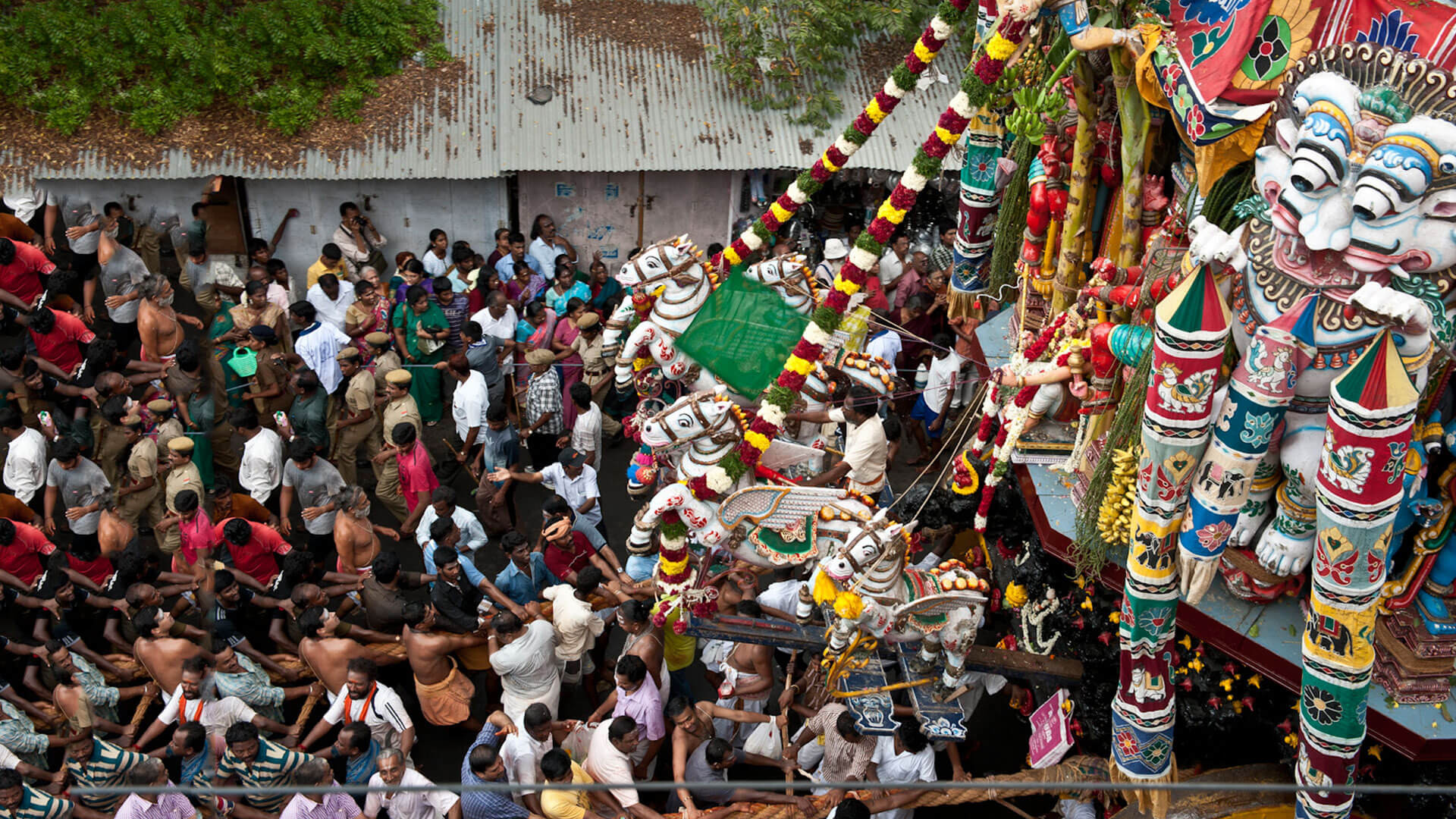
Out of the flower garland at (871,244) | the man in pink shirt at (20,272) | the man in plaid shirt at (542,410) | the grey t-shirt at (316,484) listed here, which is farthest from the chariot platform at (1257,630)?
the man in pink shirt at (20,272)

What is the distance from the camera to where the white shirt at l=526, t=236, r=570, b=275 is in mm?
14852

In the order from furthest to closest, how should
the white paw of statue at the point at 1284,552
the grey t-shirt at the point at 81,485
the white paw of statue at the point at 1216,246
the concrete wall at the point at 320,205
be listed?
the concrete wall at the point at 320,205 → the grey t-shirt at the point at 81,485 → the white paw of statue at the point at 1284,552 → the white paw of statue at the point at 1216,246

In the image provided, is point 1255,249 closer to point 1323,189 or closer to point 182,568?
point 1323,189

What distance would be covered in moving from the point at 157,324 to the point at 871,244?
23.6ft

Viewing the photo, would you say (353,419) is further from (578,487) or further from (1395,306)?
(1395,306)

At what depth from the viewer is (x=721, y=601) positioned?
980cm

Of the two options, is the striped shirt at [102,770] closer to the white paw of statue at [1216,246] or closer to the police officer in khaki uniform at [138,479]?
the police officer in khaki uniform at [138,479]

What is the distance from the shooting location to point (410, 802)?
7.84m

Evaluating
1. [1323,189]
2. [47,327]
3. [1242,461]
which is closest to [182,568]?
[47,327]

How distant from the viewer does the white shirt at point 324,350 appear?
479 inches

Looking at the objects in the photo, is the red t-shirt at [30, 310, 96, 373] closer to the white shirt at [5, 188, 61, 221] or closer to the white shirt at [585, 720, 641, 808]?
the white shirt at [5, 188, 61, 221]

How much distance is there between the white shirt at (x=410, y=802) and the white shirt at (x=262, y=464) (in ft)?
12.2

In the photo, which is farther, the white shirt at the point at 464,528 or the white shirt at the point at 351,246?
the white shirt at the point at 351,246

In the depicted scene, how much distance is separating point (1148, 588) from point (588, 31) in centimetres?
1083
